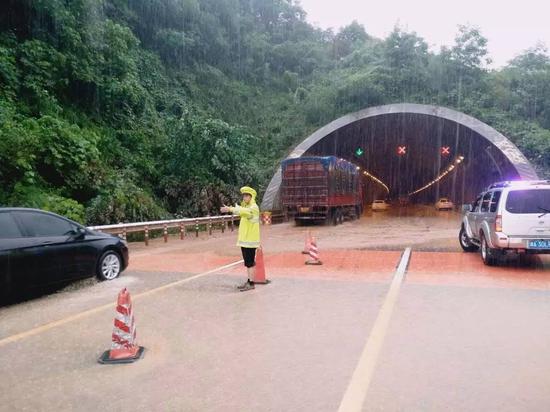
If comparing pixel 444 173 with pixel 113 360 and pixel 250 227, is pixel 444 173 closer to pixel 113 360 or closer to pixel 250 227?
pixel 250 227

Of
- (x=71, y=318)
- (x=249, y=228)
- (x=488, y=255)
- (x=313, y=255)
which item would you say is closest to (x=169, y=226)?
(x=313, y=255)

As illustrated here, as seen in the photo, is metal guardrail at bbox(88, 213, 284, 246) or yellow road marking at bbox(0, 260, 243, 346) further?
metal guardrail at bbox(88, 213, 284, 246)

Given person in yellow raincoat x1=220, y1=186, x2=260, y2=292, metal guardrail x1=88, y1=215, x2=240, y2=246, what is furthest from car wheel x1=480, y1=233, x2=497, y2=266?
metal guardrail x1=88, y1=215, x2=240, y2=246

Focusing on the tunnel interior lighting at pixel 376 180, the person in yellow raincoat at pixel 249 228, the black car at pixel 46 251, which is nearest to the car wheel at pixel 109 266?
the black car at pixel 46 251

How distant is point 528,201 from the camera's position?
34.4 ft

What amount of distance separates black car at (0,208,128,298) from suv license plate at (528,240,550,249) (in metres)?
8.37

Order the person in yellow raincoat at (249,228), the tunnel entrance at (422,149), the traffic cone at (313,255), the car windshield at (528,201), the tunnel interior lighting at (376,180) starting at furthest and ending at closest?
the tunnel interior lighting at (376,180) → the tunnel entrance at (422,149) → the traffic cone at (313,255) → the car windshield at (528,201) → the person in yellow raincoat at (249,228)

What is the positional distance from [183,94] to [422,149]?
25983 mm

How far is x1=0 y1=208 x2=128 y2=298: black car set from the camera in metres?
7.42

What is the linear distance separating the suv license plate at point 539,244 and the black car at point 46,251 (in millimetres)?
8374

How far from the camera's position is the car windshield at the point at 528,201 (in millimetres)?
10406

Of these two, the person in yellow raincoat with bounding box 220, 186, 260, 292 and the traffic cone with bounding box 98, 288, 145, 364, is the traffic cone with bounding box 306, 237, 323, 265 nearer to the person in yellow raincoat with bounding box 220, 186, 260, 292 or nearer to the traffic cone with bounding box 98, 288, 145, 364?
the person in yellow raincoat with bounding box 220, 186, 260, 292

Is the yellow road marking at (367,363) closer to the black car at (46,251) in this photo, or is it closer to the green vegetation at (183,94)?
the black car at (46,251)

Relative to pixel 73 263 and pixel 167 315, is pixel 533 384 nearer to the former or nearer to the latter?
pixel 167 315
